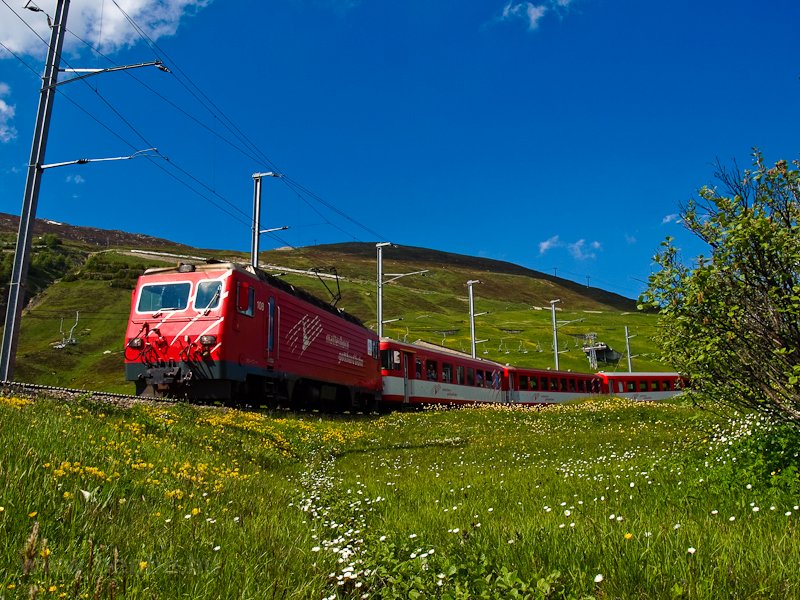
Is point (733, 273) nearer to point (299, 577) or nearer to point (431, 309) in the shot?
point (299, 577)

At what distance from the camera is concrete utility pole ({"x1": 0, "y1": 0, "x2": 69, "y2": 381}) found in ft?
43.2

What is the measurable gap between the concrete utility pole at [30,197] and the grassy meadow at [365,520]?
398 centimetres

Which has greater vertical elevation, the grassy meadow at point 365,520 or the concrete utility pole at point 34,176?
the concrete utility pole at point 34,176

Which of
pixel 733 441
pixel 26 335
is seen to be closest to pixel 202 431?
pixel 733 441

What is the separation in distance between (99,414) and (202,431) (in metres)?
1.73

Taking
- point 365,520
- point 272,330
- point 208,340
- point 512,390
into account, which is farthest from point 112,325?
point 365,520

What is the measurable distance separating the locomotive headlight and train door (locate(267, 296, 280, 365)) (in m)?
2.35

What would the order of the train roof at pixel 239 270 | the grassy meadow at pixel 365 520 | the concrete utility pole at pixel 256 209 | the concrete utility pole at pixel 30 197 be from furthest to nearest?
the concrete utility pole at pixel 256 209, the train roof at pixel 239 270, the concrete utility pole at pixel 30 197, the grassy meadow at pixel 365 520

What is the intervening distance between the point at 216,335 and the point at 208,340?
25 centimetres

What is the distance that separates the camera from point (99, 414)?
988cm

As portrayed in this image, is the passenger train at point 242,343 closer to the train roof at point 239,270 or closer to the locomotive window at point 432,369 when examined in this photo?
the train roof at point 239,270

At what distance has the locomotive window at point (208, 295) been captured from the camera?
1702 centimetres

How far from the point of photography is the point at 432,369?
33688 mm

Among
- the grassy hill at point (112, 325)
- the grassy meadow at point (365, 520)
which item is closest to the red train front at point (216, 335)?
the grassy meadow at point (365, 520)
